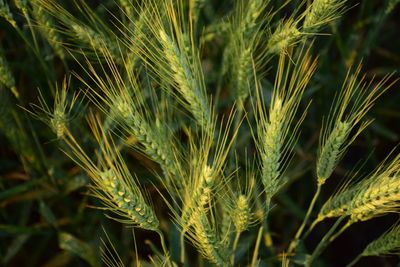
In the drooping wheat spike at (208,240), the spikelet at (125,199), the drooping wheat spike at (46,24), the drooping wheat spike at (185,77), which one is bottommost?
the drooping wheat spike at (208,240)

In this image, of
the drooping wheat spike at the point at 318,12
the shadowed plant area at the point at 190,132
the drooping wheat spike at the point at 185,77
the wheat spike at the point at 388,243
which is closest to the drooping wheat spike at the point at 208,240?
the shadowed plant area at the point at 190,132

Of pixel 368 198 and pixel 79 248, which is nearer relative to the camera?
pixel 368 198

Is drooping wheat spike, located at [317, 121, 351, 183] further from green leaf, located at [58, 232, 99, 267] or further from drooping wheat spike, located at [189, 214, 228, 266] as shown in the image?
green leaf, located at [58, 232, 99, 267]

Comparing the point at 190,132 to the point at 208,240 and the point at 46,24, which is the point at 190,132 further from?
the point at 46,24

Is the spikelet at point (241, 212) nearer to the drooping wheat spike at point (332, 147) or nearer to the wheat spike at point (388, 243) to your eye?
the drooping wheat spike at point (332, 147)

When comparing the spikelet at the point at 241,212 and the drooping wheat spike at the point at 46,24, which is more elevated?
the drooping wheat spike at the point at 46,24

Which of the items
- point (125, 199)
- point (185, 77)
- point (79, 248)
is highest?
point (185, 77)

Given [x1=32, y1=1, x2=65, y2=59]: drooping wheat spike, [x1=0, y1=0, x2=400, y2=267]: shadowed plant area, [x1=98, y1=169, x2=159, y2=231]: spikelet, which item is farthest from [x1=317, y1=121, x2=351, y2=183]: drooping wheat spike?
[x1=32, y1=1, x2=65, y2=59]: drooping wheat spike

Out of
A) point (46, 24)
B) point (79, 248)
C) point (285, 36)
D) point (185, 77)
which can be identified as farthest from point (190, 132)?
point (79, 248)

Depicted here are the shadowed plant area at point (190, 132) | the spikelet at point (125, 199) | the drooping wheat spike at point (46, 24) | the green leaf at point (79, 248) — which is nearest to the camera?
the spikelet at point (125, 199)
